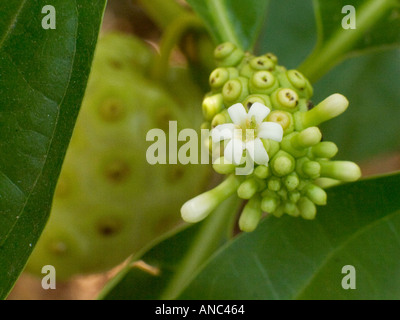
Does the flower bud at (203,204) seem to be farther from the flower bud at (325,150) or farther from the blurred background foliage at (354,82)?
the blurred background foliage at (354,82)

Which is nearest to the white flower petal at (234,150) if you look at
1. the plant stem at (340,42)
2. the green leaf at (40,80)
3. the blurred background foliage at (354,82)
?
the green leaf at (40,80)

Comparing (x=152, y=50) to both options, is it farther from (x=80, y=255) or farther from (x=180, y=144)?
(x=80, y=255)

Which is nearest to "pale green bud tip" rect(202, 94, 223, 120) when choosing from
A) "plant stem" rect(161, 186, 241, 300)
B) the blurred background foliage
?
"plant stem" rect(161, 186, 241, 300)

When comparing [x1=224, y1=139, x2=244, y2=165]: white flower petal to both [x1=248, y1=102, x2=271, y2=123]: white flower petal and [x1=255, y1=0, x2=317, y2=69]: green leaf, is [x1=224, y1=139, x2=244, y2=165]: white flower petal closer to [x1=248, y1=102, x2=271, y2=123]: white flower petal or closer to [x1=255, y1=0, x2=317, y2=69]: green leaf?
[x1=248, y1=102, x2=271, y2=123]: white flower petal

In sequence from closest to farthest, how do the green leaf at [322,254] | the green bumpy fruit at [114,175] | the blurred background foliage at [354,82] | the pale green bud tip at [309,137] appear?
the pale green bud tip at [309,137] < the green leaf at [322,254] < the green bumpy fruit at [114,175] < the blurred background foliage at [354,82]
